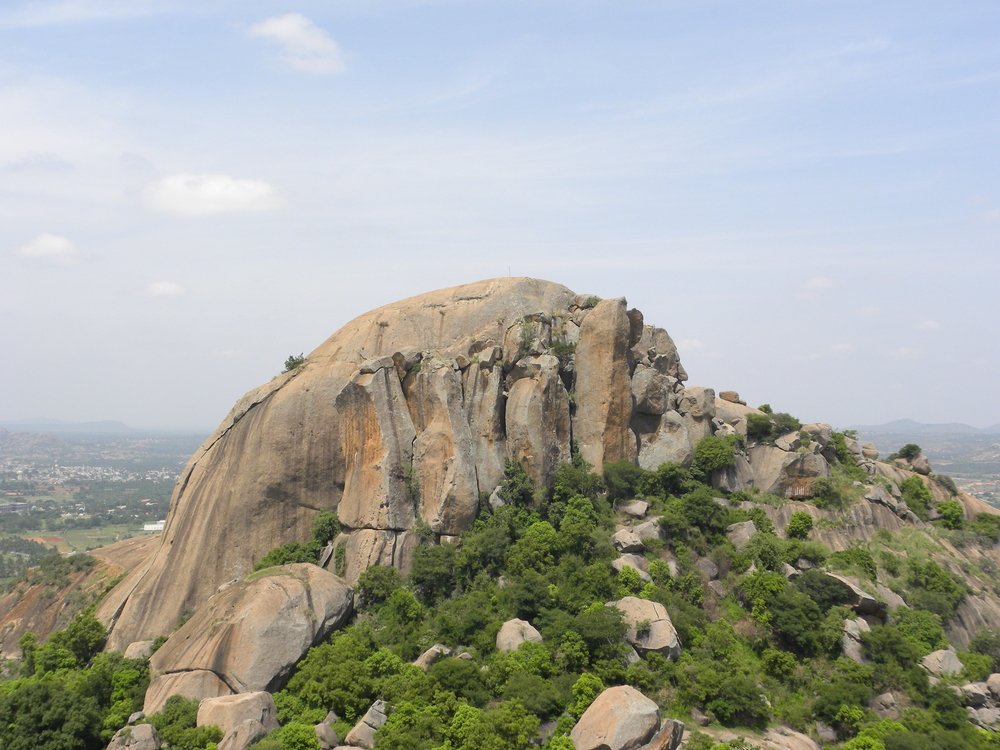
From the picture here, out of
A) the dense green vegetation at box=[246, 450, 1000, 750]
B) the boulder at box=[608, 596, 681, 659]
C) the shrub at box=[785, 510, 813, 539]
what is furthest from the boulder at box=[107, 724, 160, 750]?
the shrub at box=[785, 510, 813, 539]

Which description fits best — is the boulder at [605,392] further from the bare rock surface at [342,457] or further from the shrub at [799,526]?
the shrub at [799,526]

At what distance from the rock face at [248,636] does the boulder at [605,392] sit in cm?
1471

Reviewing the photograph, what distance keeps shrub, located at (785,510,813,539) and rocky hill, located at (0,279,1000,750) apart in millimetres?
143

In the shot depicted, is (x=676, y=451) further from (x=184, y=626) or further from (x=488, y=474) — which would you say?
(x=184, y=626)

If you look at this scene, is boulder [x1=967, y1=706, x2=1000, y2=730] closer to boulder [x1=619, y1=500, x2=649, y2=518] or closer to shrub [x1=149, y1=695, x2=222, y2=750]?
boulder [x1=619, y1=500, x2=649, y2=518]

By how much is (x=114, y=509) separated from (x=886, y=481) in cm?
15436

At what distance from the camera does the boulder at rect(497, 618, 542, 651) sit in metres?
30.2

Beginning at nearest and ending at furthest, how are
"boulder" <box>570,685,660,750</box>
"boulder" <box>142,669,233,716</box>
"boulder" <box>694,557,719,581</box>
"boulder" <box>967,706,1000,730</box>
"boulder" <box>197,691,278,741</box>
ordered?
1. "boulder" <box>570,685,660,750</box>
2. "boulder" <box>197,691,278,741</box>
3. "boulder" <box>142,669,233,716</box>
4. "boulder" <box>967,706,1000,730</box>
5. "boulder" <box>694,557,719,581</box>

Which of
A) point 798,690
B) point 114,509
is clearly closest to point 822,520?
point 798,690

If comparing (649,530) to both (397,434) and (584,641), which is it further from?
(397,434)

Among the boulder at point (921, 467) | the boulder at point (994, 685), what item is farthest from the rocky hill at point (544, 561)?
the boulder at point (921, 467)

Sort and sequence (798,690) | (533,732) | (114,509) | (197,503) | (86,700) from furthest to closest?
→ (114,509) → (197,503) → (798,690) → (86,700) → (533,732)

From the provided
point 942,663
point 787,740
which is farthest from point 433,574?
point 942,663

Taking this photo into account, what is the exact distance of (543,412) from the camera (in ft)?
125
